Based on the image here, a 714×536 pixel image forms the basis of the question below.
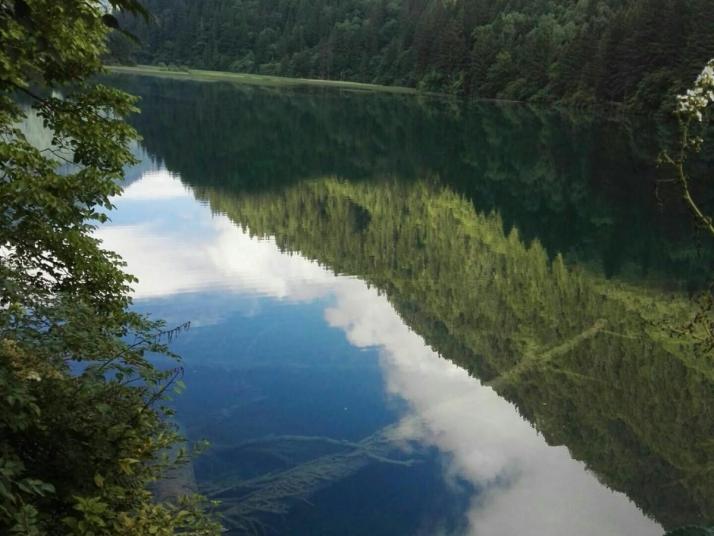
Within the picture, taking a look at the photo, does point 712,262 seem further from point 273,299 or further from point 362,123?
point 362,123

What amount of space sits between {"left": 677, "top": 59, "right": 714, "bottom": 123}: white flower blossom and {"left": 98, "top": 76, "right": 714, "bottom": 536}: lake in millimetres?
853

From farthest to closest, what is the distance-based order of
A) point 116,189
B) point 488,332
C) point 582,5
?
point 582,5
point 488,332
point 116,189

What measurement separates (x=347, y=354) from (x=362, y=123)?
59440 mm

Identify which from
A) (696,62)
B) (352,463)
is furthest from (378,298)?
(696,62)

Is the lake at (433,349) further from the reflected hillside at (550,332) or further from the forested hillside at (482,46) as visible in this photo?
the forested hillside at (482,46)

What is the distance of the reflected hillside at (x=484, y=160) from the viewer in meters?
31.5

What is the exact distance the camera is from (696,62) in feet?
257

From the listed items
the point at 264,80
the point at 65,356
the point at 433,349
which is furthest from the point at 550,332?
the point at 264,80

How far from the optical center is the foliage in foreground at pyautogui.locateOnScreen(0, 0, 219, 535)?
554 cm

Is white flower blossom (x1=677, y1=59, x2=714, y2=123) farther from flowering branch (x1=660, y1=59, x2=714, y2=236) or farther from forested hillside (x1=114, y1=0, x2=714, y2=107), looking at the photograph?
forested hillside (x1=114, y1=0, x2=714, y2=107)

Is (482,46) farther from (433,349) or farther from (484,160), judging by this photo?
(433,349)

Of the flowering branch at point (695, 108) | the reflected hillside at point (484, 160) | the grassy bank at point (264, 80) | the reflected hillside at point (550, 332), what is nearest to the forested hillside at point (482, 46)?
the grassy bank at point (264, 80)

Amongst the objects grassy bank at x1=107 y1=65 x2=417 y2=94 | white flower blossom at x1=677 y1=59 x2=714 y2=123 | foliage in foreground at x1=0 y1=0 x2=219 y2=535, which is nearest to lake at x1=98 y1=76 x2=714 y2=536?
white flower blossom at x1=677 y1=59 x2=714 y2=123

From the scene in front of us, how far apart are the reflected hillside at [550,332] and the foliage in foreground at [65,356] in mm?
5120
